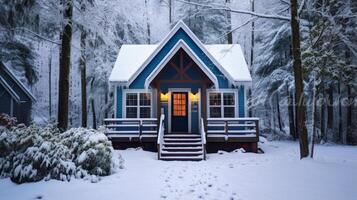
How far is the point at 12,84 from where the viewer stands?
21.0 m

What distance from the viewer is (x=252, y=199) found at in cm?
625

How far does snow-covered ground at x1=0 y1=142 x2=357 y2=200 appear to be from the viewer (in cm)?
646

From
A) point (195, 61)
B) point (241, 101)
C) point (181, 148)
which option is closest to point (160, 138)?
point (181, 148)

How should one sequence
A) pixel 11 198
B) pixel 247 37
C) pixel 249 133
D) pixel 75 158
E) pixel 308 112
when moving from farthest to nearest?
1. pixel 247 37
2. pixel 308 112
3. pixel 249 133
4. pixel 75 158
5. pixel 11 198

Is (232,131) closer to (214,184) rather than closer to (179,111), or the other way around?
(179,111)

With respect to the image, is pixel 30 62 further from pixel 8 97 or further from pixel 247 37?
pixel 247 37

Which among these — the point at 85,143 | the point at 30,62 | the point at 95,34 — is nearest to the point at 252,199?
the point at 85,143

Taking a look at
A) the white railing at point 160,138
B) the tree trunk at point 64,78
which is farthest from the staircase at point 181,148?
the tree trunk at point 64,78

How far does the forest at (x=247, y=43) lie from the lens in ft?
34.2

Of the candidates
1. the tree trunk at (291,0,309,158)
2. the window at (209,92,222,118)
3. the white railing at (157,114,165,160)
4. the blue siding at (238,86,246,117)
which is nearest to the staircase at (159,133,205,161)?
the white railing at (157,114,165,160)

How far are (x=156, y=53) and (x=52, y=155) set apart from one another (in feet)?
34.6

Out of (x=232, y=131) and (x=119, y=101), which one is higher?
(x=119, y=101)

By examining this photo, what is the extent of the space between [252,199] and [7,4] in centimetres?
931

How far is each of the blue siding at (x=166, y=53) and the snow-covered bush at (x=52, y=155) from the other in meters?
8.11
